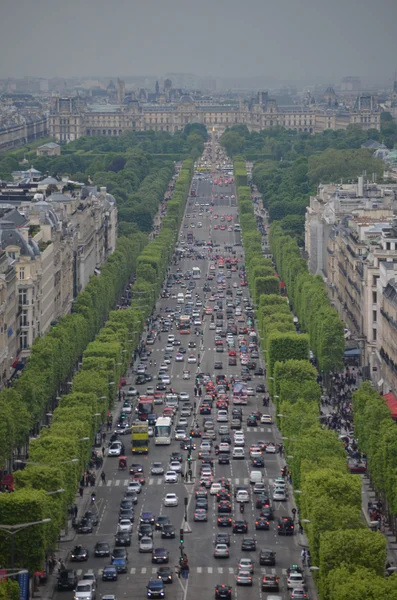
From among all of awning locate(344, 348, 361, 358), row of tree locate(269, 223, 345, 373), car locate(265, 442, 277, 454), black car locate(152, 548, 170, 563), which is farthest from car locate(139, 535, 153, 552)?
awning locate(344, 348, 361, 358)

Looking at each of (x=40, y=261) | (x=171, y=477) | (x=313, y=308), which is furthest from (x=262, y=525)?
(x=40, y=261)

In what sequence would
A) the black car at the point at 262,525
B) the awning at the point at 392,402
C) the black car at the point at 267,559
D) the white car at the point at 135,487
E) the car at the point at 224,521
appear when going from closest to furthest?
the black car at the point at 267,559
the black car at the point at 262,525
the car at the point at 224,521
the white car at the point at 135,487
the awning at the point at 392,402

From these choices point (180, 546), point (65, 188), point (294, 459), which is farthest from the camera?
point (65, 188)

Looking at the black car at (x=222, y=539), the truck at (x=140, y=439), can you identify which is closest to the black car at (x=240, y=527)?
the black car at (x=222, y=539)

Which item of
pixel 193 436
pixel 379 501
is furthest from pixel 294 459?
pixel 193 436

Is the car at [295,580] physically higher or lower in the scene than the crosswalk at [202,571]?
higher

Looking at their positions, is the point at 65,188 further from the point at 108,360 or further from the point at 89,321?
the point at 108,360

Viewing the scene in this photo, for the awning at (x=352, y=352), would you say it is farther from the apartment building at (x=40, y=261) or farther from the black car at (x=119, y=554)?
the black car at (x=119, y=554)
